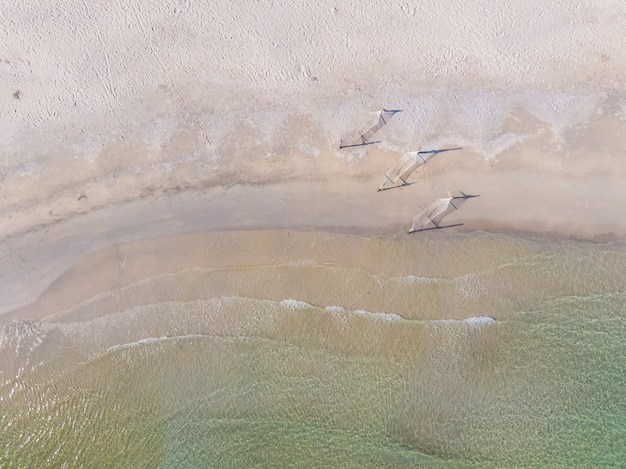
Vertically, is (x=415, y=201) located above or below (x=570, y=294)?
above

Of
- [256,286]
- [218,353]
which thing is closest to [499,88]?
[256,286]

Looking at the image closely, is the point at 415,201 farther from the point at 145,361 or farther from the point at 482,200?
the point at 145,361

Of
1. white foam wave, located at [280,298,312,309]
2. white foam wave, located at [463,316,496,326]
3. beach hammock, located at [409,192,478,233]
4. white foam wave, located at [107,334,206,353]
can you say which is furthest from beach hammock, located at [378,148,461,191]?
white foam wave, located at [107,334,206,353]

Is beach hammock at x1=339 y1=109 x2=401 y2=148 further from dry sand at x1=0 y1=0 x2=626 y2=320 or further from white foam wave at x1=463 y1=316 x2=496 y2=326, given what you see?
white foam wave at x1=463 y1=316 x2=496 y2=326

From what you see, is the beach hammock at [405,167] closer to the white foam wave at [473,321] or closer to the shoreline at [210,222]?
the shoreline at [210,222]

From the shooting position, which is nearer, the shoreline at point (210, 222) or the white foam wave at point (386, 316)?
the white foam wave at point (386, 316)

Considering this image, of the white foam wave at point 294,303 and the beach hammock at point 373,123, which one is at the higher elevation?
the beach hammock at point 373,123

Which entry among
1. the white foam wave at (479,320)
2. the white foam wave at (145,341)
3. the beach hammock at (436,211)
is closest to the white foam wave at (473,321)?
the white foam wave at (479,320)

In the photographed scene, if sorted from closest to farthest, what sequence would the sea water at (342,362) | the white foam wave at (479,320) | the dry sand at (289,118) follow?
the sea water at (342,362)
the white foam wave at (479,320)
the dry sand at (289,118)
